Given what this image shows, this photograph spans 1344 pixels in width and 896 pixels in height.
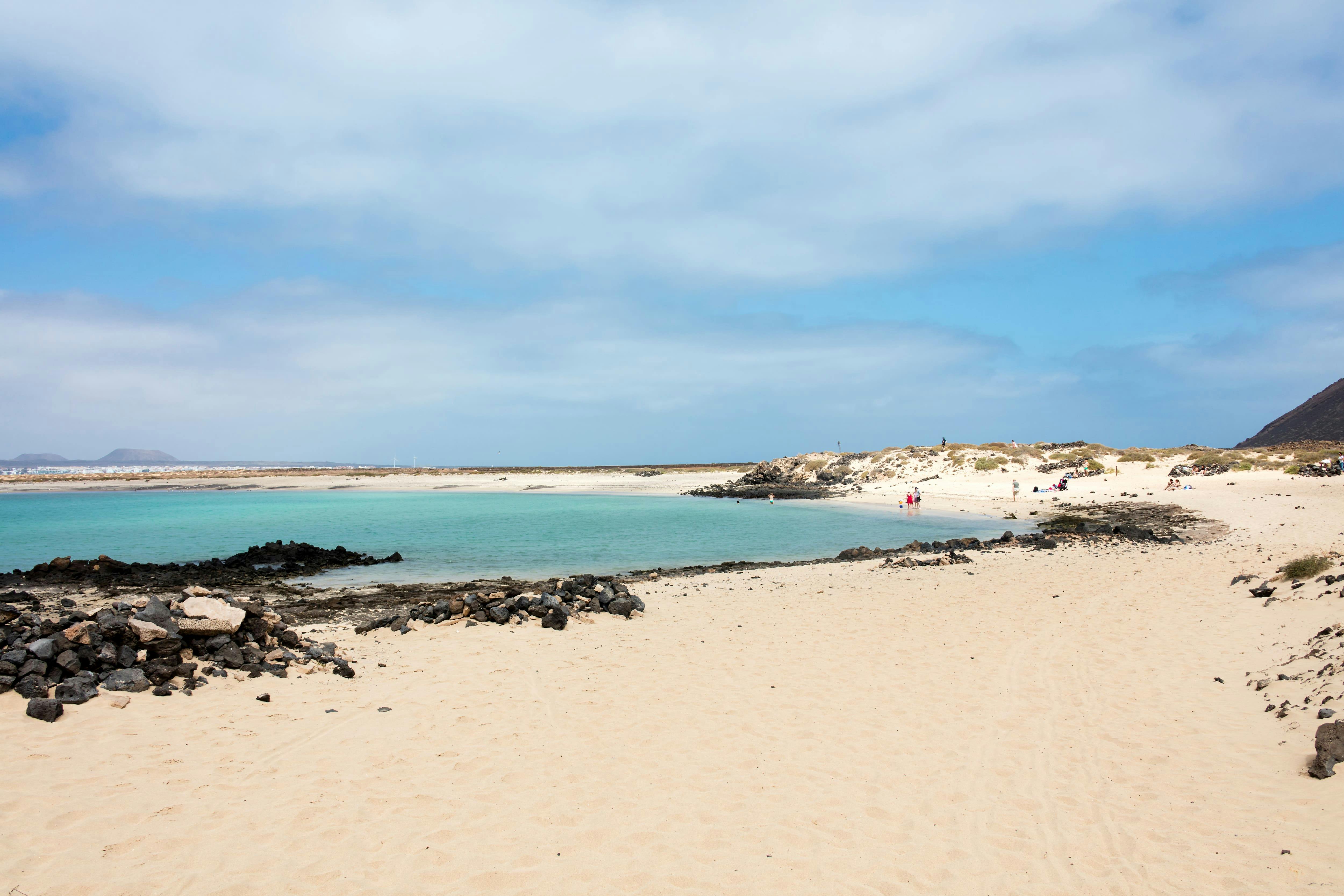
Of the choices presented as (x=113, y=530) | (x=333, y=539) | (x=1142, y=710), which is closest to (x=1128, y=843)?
(x=1142, y=710)

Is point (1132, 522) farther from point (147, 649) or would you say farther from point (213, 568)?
point (213, 568)

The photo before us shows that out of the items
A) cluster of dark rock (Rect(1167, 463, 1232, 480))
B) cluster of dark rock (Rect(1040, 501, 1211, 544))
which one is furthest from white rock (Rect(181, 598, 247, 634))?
Result: cluster of dark rock (Rect(1167, 463, 1232, 480))

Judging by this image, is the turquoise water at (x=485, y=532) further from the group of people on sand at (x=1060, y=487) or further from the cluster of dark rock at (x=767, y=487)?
the group of people on sand at (x=1060, y=487)

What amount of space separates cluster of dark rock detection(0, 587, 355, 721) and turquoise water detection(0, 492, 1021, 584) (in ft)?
29.2

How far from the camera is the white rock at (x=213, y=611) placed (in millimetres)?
8789

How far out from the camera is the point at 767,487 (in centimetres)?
6078

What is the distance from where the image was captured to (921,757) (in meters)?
6.38

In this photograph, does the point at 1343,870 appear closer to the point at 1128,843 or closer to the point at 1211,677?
the point at 1128,843

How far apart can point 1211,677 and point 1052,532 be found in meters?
17.7

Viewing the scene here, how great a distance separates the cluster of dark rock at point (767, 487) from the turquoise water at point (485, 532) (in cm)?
426

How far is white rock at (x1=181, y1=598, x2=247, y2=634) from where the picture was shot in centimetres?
879

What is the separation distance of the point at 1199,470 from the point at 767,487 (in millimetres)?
31982

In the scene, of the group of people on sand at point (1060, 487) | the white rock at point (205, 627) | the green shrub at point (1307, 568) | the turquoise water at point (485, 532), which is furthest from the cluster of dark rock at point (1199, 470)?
the white rock at point (205, 627)

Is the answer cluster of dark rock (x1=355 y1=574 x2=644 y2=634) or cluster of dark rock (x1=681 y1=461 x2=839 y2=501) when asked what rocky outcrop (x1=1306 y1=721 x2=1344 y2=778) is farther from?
cluster of dark rock (x1=681 y1=461 x2=839 y2=501)
